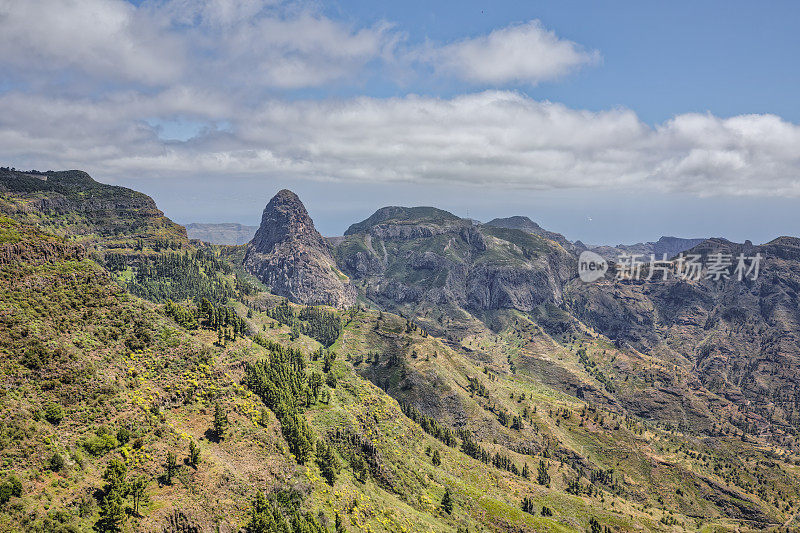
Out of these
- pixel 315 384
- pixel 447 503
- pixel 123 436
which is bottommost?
pixel 447 503

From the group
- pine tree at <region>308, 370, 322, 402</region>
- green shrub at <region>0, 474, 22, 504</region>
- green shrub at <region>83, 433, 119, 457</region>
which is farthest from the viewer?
pine tree at <region>308, 370, 322, 402</region>

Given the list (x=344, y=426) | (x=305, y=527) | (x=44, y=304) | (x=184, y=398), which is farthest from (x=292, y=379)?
(x=44, y=304)

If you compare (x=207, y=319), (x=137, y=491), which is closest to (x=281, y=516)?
(x=137, y=491)

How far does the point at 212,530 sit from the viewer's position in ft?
220

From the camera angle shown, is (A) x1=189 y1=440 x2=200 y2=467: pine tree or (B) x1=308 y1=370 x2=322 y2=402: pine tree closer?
(A) x1=189 y1=440 x2=200 y2=467: pine tree

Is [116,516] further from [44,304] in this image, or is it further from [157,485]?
[44,304]

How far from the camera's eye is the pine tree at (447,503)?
133375 mm

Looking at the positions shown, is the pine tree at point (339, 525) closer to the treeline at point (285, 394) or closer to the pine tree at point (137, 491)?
the treeline at point (285, 394)

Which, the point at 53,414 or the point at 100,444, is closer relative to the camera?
the point at 100,444

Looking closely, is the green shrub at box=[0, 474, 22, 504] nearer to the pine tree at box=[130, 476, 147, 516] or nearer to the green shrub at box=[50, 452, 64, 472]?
the green shrub at box=[50, 452, 64, 472]

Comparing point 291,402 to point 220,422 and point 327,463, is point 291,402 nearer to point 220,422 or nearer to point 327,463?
point 327,463

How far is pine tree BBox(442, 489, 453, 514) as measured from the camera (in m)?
133

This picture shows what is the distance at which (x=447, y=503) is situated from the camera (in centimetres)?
13488

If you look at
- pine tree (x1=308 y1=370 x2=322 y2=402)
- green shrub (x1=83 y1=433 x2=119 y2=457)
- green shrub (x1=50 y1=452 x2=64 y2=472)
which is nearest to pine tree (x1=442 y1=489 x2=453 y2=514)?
pine tree (x1=308 y1=370 x2=322 y2=402)
